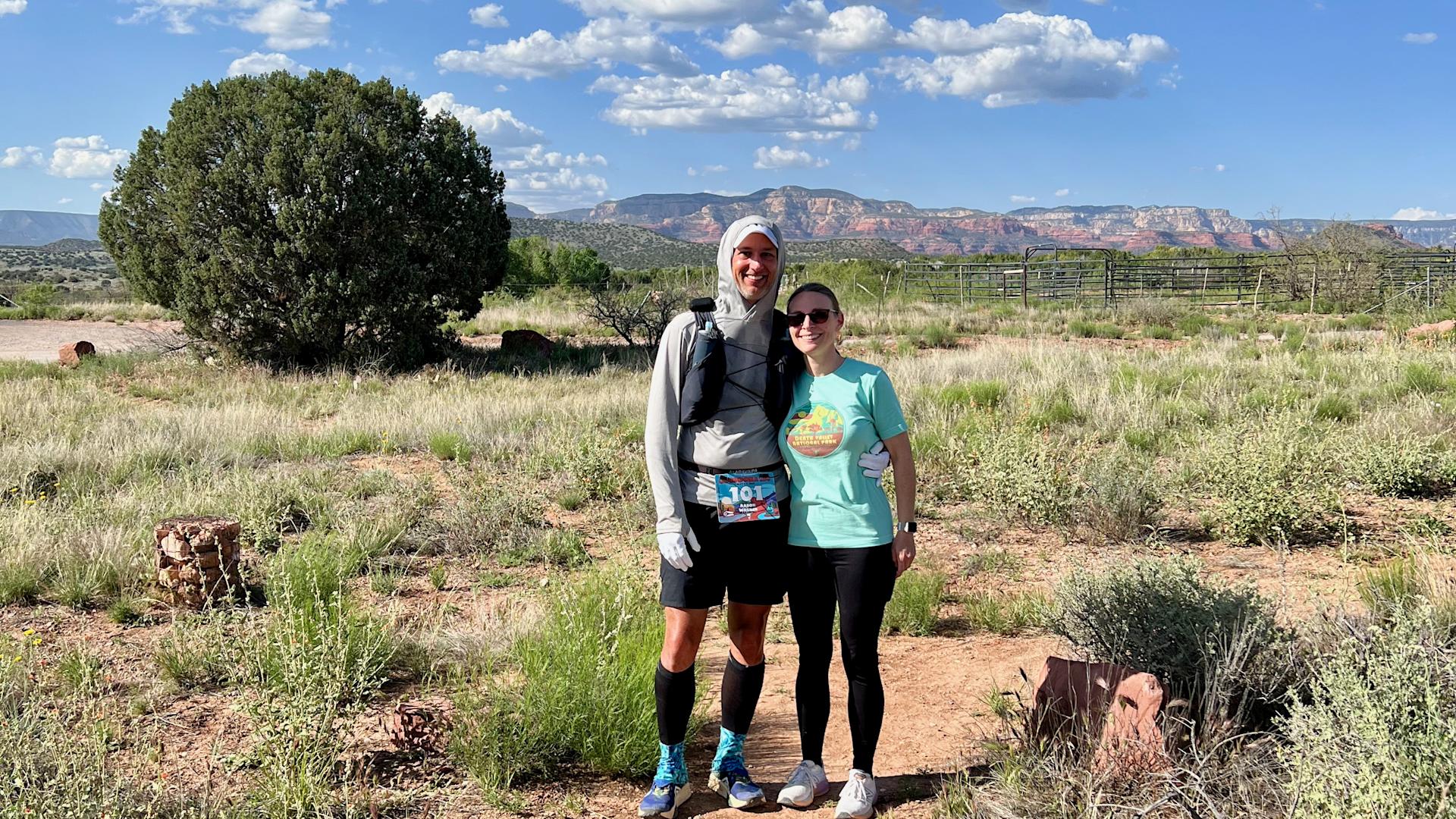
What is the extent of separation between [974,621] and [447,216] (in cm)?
1308

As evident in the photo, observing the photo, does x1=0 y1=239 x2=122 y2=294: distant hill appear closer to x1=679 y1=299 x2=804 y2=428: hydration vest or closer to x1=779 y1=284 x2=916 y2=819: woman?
x1=679 y1=299 x2=804 y2=428: hydration vest

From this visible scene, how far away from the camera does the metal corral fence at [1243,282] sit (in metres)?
27.4

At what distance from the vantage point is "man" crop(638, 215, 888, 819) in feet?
10.4

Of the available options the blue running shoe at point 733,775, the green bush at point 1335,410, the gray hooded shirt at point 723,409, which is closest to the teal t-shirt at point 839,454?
the gray hooded shirt at point 723,409

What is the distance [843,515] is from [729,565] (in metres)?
0.41

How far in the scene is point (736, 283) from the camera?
320cm

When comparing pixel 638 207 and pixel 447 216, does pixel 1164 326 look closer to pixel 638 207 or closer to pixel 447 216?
pixel 447 216

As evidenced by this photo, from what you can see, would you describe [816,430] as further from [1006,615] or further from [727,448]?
[1006,615]

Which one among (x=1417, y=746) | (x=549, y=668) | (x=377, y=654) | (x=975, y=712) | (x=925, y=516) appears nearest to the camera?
(x=1417, y=746)

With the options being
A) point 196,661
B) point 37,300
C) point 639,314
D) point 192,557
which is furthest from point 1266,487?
point 37,300

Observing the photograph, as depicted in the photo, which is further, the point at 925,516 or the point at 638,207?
the point at 638,207

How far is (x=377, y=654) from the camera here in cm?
445

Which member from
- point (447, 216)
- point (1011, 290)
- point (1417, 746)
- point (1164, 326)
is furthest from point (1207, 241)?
point (1417, 746)

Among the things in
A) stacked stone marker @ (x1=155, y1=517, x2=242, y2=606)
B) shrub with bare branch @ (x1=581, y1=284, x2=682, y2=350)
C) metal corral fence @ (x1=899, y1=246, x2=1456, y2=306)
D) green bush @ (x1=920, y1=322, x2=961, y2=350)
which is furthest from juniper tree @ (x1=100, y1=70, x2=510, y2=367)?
metal corral fence @ (x1=899, y1=246, x2=1456, y2=306)
